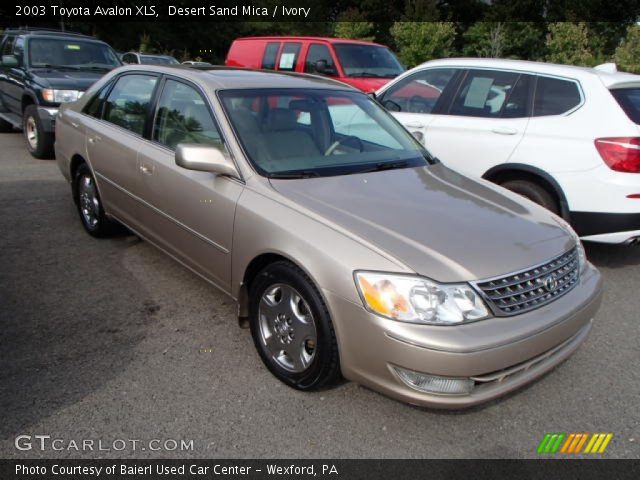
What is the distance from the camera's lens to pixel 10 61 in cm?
836

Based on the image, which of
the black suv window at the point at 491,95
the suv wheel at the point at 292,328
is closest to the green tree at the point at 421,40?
the black suv window at the point at 491,95

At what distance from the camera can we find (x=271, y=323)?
296 centimetres

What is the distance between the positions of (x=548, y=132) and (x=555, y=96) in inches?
14.8

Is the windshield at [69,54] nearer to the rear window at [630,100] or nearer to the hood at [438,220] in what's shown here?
the hood at [438,220]

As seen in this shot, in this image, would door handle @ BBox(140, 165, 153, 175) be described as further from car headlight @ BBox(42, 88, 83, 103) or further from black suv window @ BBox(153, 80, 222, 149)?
car headlight @ BBox(42, 88, 83, 103)

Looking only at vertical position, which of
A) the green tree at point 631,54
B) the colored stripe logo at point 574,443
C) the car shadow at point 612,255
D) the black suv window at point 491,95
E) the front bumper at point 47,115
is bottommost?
the colored stripe logo at point 574,443

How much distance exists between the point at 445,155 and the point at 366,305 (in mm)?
3361

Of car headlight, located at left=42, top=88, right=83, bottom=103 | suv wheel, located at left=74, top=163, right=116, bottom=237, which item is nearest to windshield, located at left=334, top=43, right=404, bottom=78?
car headlight, located at left=42, top=88, right=83, bottom=103

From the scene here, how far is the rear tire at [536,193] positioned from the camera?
4.69 metres

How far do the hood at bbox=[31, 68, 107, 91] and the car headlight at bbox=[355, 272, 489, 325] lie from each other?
22.7 feet

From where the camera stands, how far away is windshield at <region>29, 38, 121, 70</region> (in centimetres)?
847

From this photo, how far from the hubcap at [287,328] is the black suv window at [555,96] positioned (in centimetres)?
324

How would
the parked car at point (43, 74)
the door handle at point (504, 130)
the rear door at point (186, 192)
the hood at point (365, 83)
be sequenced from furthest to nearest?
the hood at point (365, 83) → the parked car at point (43, 74) → the door handle at point (504, 130) → the rear door at point (186, 192)

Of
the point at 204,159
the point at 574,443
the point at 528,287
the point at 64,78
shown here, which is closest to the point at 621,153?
the point at 528,287
